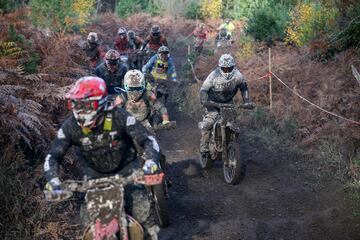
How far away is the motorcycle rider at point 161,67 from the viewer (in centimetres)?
1181

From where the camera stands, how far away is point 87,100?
4047mm

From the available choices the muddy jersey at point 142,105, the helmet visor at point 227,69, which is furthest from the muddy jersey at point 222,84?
the muddy jersey at point 142,105

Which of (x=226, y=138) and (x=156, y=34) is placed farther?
(x=156, y=34)

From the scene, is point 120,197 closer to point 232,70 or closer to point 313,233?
point 313,233

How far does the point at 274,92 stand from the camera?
12461mm

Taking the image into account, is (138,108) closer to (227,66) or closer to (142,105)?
(142,105)

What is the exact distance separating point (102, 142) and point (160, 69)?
7886mm

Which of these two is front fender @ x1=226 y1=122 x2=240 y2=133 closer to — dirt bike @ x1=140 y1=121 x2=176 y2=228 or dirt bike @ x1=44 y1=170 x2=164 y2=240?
dirt bike @ x1=140 y1=121 x2=176 y2=228

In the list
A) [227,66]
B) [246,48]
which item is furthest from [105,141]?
[246,48]

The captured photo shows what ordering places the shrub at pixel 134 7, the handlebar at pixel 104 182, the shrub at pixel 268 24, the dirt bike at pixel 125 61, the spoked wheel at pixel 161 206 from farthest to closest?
the shrub at pixel 134 7 → the shrub at pixel 268 24 → the dirt bike at pixel 125 61 → the spoked wheel at pixel 161 206 → the handlebar at pixel 104 182

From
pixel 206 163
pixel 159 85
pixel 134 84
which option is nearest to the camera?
pixel 134 84

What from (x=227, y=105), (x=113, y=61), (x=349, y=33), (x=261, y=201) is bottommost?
(x=261, y=201)

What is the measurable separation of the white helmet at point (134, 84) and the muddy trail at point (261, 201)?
205cm

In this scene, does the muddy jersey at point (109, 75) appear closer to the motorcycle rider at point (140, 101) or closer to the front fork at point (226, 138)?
the motorcycle rider at point (140, 101)
